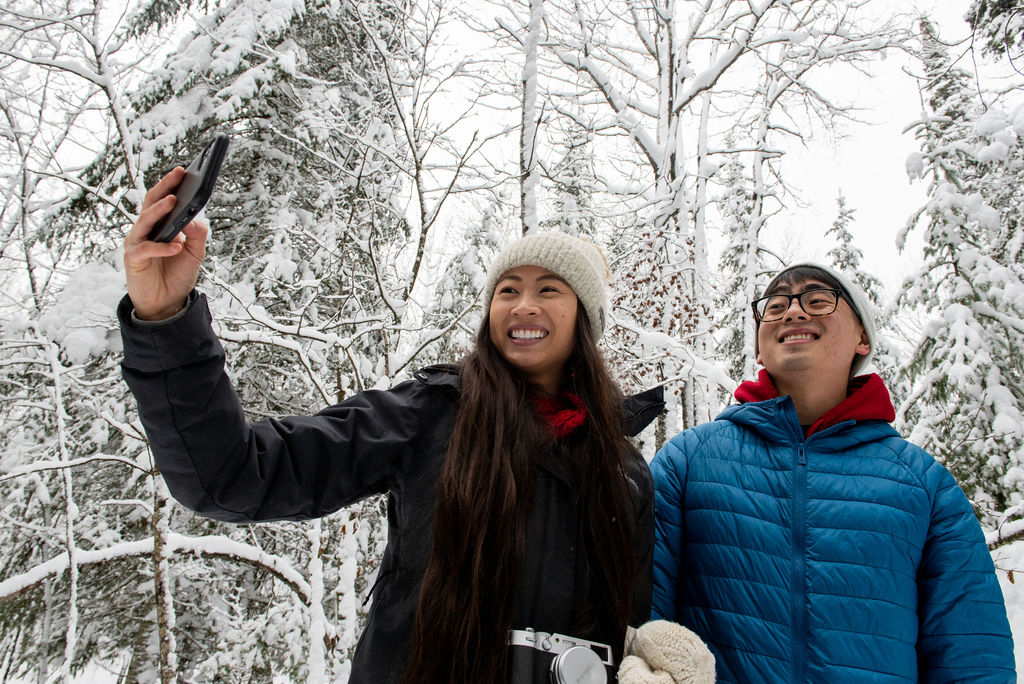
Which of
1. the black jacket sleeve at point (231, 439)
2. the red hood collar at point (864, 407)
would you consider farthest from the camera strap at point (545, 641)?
the red hood collar at point (864, 407)

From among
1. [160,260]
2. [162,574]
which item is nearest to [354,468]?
[160,260]

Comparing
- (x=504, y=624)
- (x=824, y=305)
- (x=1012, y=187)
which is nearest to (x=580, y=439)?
(x=504, y=624)

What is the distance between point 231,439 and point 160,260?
351 mm

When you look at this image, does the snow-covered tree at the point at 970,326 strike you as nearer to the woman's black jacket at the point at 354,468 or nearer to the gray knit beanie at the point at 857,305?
the gray knit beanie at the point at 857,305

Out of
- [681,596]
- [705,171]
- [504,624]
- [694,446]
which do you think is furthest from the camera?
[705,171]

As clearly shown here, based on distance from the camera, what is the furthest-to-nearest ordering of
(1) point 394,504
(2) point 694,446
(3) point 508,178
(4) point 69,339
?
(4) point 69,339, (3) point 508,178, (2) point 694,446, (1) point 394,504

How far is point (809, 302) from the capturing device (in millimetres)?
1986

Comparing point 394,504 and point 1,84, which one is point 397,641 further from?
point 1,84

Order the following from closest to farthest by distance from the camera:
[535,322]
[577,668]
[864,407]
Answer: [577,668] < [535,322] < [864,407]

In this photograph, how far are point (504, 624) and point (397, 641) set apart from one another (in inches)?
10.1

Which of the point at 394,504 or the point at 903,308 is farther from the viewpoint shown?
the point at 903,308

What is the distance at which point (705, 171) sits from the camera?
31.4 ft

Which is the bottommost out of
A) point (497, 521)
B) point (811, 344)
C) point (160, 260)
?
point (497, 521)

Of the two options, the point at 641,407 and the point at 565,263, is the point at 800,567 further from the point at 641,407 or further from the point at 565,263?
the point at 565,263
